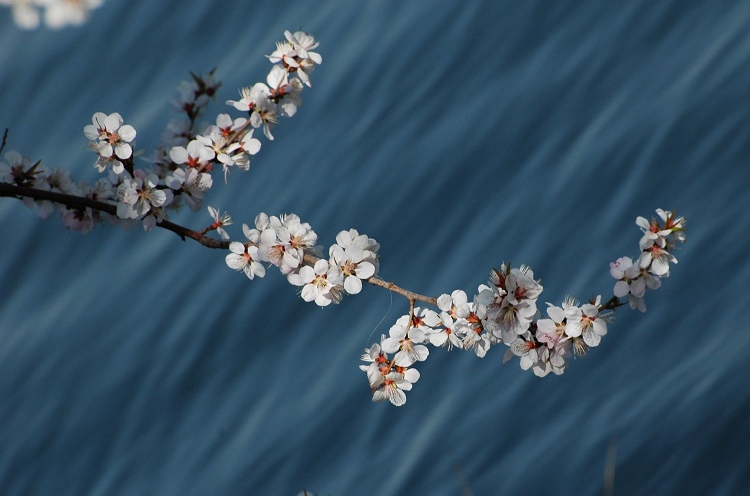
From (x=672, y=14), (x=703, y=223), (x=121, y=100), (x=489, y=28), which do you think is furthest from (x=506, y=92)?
(x=121, y=100)

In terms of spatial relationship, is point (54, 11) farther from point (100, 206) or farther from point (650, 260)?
point (650, 260)

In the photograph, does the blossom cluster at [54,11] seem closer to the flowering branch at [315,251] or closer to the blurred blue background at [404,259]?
the flowering branch at [315,251]

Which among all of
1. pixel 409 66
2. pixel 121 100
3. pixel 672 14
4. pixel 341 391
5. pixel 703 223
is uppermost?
pixel 672 14

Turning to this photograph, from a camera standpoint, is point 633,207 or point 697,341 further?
point 633,207

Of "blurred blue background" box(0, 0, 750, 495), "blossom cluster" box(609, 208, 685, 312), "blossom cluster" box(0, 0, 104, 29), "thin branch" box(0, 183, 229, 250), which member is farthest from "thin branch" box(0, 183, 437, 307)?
"blurred blue background" box(0, 0, 750, 495)

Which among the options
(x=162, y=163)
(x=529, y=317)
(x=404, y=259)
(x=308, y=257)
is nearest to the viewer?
(x=529, y=317)

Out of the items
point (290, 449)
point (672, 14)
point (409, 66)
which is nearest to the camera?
point (290, 449)

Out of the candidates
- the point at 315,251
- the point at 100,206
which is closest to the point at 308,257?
the point at 315,251

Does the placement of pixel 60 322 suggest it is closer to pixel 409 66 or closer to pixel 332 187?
pixel 332 187
